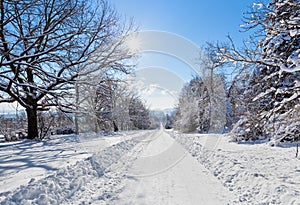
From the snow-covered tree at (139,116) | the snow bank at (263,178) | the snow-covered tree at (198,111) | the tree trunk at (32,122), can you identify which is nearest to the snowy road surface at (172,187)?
the snow bank at (263,178)

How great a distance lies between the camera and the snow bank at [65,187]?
11.1 ft

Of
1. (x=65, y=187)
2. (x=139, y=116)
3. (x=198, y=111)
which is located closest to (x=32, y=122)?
(x=65, y=187)

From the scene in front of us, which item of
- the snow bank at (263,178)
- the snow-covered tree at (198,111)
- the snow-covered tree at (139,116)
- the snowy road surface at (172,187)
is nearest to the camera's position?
the snow bank at (263,178)

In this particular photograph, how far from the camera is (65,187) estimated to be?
424cm

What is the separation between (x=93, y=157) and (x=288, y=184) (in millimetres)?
5481

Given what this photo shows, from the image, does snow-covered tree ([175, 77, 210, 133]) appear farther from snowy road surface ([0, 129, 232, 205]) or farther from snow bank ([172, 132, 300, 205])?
snowy road surface ([0, 129, 232, 205])

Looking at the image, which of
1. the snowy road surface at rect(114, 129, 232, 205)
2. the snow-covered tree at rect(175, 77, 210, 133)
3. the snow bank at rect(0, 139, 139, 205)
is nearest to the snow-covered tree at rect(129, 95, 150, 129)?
the snow-covered tree at rect(175, 77, 210, 133)

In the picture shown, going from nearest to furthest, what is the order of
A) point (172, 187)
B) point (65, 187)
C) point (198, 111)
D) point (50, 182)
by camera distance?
point (50, 182)
point (65, 187)
point (172, 187)
point (198, 111)

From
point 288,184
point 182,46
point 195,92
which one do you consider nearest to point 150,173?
point 288,184

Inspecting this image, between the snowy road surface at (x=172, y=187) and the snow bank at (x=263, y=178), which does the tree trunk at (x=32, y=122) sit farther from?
the snow bank at (x=263, y=178)

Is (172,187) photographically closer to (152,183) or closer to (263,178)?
(152,183)

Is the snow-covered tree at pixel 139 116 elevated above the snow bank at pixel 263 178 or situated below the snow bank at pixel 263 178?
above

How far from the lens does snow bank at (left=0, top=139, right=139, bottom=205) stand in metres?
3.39

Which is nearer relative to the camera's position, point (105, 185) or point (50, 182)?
point (50, 182)
